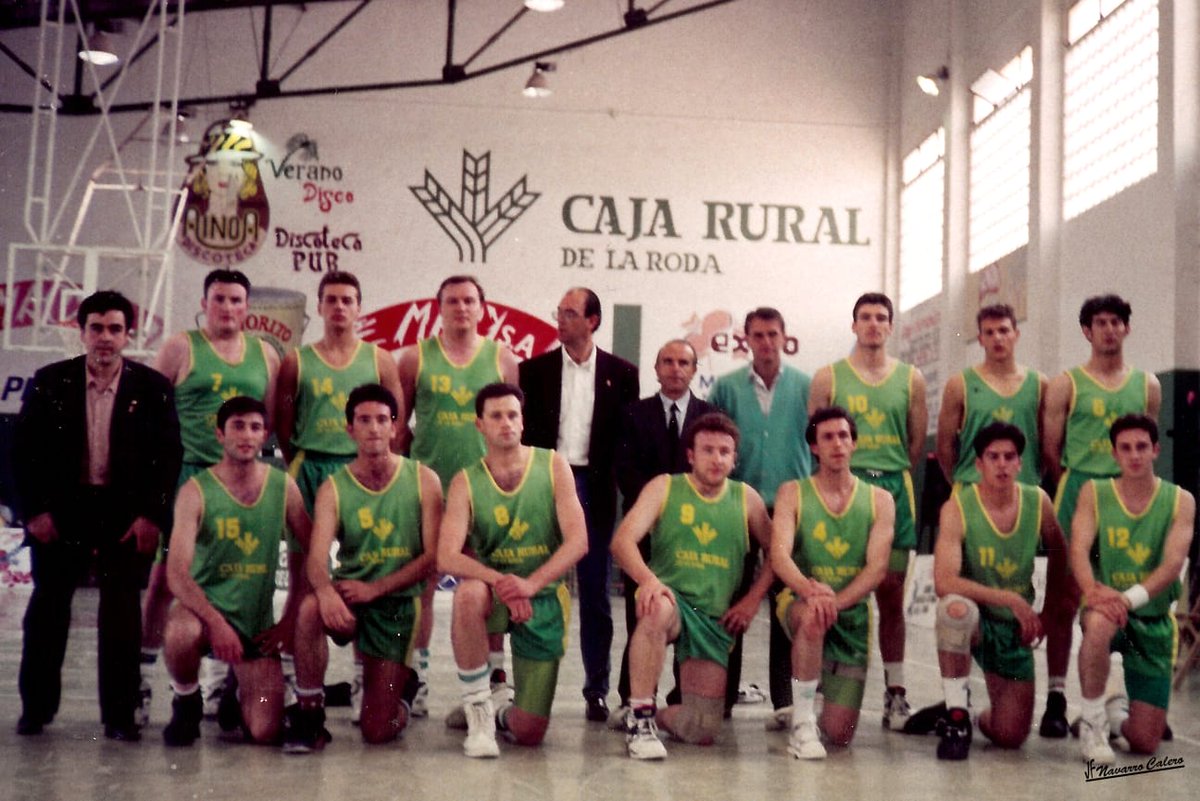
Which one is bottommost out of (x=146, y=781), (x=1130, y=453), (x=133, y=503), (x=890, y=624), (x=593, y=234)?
(x=146, y=781)

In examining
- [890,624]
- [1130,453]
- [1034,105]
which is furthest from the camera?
[1034,105]

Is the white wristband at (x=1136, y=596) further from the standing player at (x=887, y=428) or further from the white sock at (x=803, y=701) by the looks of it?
the white sock at (x=803, y=701)

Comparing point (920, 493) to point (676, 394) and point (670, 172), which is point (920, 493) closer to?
point (670, 172)

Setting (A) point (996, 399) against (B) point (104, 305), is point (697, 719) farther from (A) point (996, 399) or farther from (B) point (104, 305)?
(B) point (104, 305)

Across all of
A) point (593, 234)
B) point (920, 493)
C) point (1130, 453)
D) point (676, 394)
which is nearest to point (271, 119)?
point (593, 234)

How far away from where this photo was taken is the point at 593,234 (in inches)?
645

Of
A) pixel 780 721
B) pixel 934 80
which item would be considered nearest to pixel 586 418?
pixel 780 721

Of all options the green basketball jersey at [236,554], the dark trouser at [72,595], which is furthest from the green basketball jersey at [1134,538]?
the dark trouser at [72,595]

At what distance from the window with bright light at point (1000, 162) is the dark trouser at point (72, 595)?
380 inches

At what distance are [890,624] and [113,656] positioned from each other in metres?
3.01

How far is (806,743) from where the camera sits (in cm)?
494

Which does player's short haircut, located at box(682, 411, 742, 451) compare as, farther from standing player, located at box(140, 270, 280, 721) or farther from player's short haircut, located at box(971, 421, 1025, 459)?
standing player, located at box(140, 270, 280, 721)

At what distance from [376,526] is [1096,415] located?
300 centimetres

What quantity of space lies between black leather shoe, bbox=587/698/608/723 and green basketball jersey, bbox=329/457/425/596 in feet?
3.37
